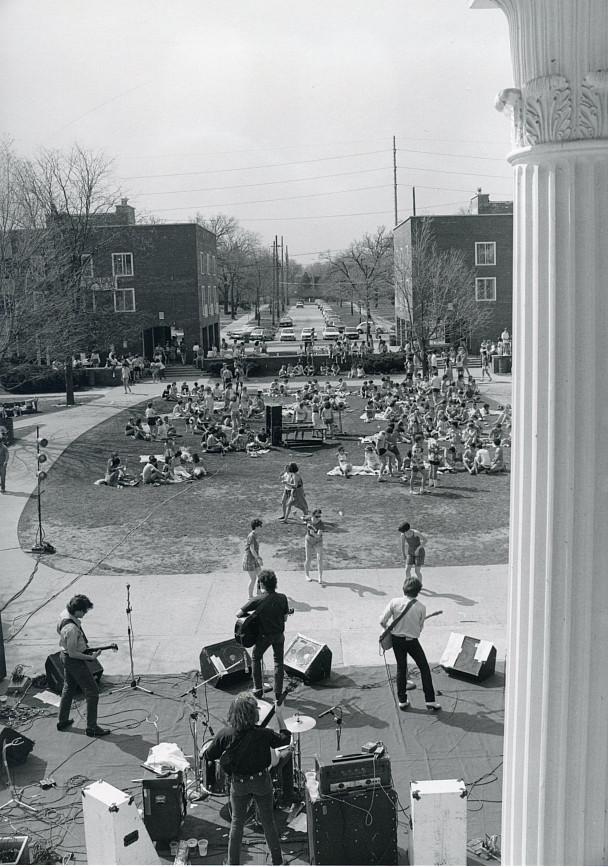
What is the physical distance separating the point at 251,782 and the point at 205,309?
2003 inches

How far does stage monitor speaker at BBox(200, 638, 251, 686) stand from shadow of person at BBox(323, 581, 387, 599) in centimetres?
315

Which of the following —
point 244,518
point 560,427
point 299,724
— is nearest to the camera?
point 560,427

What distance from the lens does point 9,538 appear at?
1584 cm

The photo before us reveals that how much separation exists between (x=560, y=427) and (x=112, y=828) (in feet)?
12.4

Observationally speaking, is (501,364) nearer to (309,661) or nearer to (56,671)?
(309,661)

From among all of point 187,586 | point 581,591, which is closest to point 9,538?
point 187,586

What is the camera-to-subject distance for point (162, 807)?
651 centimetres

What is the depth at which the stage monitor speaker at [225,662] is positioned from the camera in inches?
358

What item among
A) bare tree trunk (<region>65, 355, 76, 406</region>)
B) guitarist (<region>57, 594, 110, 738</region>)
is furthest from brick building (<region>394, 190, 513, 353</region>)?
guitarist (<region>57, 594, 110, 738</region>)

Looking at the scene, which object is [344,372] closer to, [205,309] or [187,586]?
[205,309]

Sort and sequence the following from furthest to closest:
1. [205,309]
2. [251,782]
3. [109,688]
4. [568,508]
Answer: [205,309] → [109,688] → [251,782] → [568,508]

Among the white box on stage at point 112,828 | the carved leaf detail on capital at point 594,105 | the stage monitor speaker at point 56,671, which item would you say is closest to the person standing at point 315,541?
the stage monitor speaker at point 56,671

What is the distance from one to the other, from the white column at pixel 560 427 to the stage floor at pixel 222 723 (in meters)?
2.36

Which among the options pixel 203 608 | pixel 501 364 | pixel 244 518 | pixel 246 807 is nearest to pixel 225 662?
pixel 203 608
